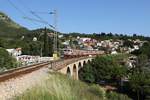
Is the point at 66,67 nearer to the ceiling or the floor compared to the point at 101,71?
nearer to the ceiling

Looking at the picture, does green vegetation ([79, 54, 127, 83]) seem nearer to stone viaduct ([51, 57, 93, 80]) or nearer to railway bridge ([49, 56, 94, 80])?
railway bridge ([49, 56, 94, 80])

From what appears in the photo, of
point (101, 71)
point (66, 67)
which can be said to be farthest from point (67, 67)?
point (101, 71)

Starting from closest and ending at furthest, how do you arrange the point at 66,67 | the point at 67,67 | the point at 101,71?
the point at 66,67 < the point at 67,67 < the point at 101,71

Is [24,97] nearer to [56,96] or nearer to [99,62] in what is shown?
Result: [56,96]

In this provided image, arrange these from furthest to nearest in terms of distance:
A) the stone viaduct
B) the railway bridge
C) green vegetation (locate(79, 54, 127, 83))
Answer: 1. green vegetation (locate(79, 54, 127, 83))
2. the stone viaduct
3. the railway bridge

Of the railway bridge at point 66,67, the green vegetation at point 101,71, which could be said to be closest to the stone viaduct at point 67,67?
the railway bridge at point 66,67

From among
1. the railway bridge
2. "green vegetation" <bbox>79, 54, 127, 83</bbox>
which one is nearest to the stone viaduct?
the railway bridge

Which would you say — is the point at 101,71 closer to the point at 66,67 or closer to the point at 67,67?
the point at 67,67

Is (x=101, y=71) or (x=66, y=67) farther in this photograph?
(x=101, y=71)

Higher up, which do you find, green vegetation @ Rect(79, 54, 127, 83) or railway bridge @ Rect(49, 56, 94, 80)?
railway bridge @ Rect(49, 56, 94, 80)

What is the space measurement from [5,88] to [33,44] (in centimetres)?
10160

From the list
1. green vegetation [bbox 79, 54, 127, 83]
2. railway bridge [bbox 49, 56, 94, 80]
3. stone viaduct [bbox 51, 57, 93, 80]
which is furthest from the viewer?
green vegetation [bbox 79, 54, 127, 83]

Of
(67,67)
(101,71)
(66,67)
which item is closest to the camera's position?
(66,67)

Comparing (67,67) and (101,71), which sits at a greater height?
(67,67)
